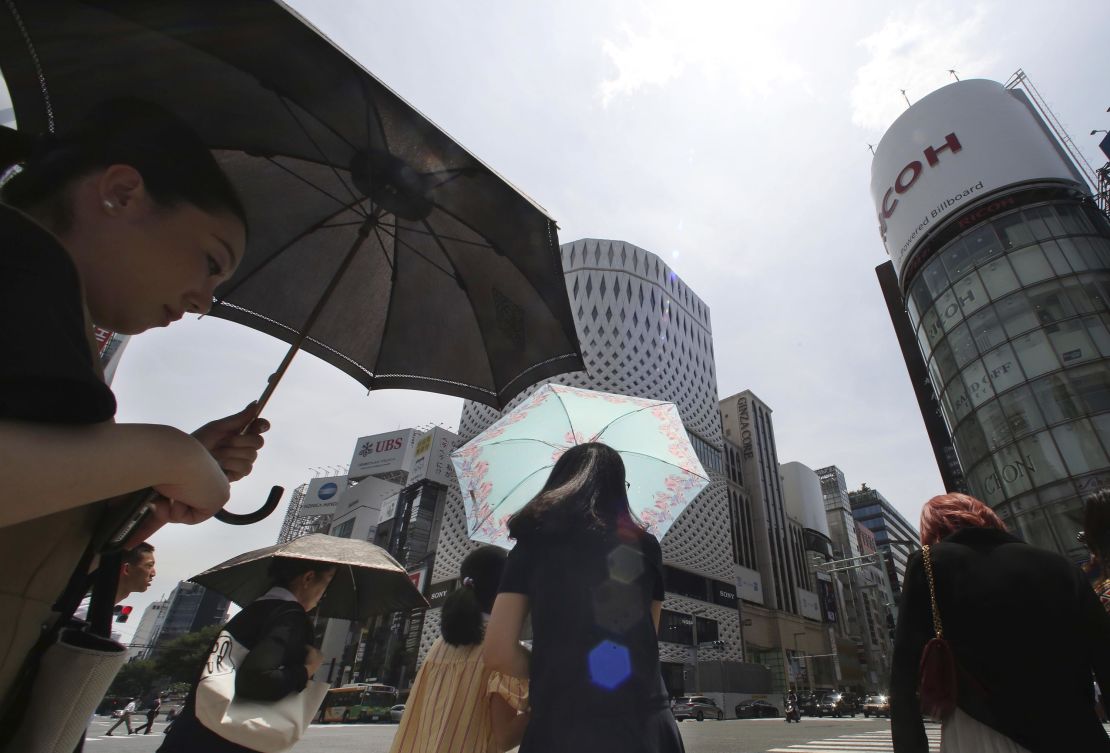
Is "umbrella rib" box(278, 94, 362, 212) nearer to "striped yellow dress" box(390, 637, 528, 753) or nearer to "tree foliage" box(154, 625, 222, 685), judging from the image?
"striped yellow dress" box(390, 637, 528, 753)

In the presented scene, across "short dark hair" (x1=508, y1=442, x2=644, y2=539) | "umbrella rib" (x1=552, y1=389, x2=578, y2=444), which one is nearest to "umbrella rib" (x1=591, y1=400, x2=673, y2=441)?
"umbrella rib" (x1=552, y1=389, x2=578, y2=444)

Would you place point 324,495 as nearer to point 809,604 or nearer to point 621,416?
Answer: point 809,604

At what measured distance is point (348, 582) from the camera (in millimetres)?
3721

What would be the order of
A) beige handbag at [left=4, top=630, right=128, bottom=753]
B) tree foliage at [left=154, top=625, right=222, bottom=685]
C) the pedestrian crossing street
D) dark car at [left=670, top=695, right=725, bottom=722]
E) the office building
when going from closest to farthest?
beige handbag at [left=4, top=630, right=128, bottom=753], the pedestrian crossing street, dark car at [left=670, top=695, right=725, bottom=722], tree foliage at [left=154, top=625, right=222, bottom=685], the office building

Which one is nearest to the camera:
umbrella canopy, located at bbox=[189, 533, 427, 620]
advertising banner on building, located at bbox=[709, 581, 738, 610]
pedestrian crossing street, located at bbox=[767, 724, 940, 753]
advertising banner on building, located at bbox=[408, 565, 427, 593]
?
umbrella canopy, located at bbox=[189, 533, 427, 620]

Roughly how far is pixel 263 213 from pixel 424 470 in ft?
169

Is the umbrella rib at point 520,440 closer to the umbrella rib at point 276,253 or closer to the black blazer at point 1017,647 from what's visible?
the umbrella rib at point 276,253

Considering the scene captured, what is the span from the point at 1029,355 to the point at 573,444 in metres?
19.6

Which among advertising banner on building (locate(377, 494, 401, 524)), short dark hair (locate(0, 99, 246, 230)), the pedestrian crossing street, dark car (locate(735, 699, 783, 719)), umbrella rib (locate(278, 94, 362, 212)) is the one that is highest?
advertising banner on building (locate(377, 494, 401, 524))

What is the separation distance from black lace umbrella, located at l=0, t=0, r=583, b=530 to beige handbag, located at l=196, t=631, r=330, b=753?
0.90 metres

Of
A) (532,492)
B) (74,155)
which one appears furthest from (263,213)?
(532,492)

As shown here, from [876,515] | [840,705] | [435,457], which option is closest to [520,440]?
[840,705]

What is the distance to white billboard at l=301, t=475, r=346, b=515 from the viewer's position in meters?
65.8

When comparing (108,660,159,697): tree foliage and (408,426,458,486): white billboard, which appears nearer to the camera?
(408,426,458,486): white billboard
